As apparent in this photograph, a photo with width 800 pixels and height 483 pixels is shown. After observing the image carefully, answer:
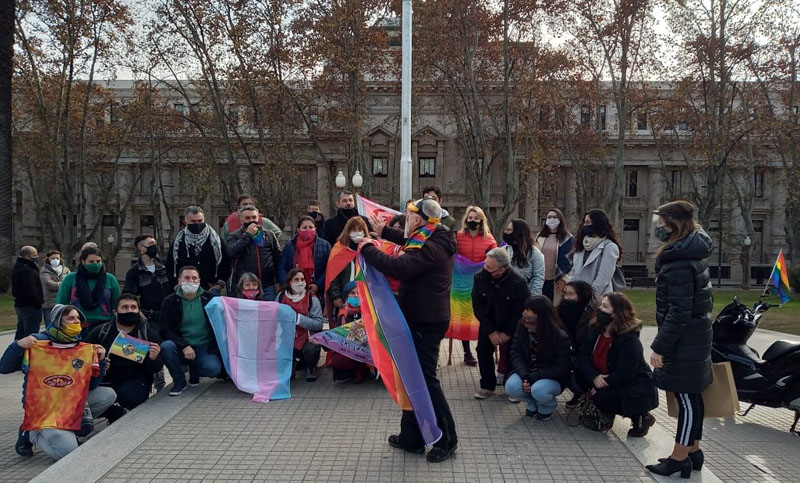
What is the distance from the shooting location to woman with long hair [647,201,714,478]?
171 inches

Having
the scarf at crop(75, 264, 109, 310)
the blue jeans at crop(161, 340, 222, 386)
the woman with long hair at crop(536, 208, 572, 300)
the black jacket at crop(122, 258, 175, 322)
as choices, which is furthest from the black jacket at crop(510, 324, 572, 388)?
the scarf at crop(75, 264, 109, 310)

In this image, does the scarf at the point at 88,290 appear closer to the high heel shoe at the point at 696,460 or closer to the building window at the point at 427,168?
the high heel shoe at the point at 696,460

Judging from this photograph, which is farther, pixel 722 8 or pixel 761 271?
pixel 761 271

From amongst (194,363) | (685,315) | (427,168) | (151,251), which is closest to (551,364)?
(685,315)

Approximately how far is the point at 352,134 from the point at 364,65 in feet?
10.6

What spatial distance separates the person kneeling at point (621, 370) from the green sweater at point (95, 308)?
6.01 metres

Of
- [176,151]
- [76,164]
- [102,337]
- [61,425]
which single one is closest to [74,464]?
[61,425]

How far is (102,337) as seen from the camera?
6.22 meters

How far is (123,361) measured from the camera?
6.12m

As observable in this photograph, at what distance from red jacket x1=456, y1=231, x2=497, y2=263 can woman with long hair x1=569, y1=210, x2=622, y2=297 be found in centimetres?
126

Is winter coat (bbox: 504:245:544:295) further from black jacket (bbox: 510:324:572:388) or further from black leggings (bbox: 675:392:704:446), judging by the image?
black leggings (bbox: 675:392:704:446)

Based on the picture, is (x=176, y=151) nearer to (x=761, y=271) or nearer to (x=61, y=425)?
(x=61, y=425)

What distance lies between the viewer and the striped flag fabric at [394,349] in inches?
185

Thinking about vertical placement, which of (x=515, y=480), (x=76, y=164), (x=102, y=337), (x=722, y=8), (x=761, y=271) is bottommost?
(x=761, y=271)
